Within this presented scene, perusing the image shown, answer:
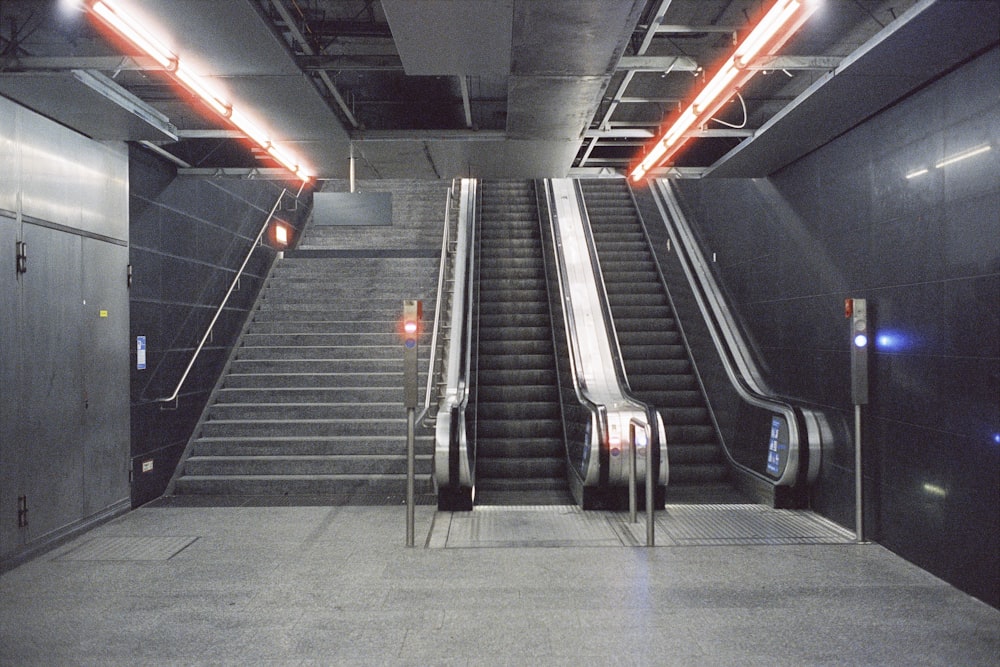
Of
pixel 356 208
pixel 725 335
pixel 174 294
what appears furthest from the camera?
pixel 725 335

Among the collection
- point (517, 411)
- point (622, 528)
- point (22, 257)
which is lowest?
point (622, 528)

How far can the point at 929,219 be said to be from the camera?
15.3 ft

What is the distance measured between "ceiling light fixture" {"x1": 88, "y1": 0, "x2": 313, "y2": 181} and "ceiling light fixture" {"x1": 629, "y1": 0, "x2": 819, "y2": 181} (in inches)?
132

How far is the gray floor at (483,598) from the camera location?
3541 mm

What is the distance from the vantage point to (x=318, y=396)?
8195 millimetres

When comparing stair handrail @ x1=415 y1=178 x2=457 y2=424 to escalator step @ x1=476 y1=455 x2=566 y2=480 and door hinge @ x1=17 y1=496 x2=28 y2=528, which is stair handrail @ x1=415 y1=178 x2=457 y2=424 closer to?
escalator step @ x1=476 y1=455 x2=566 y2=480

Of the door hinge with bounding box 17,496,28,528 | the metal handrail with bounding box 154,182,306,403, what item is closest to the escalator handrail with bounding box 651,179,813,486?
the metal handrail with bounding box 154,182,306,403

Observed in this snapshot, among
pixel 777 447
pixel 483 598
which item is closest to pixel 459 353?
pixel 777 447

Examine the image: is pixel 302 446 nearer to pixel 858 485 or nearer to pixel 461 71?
pixel 461 71

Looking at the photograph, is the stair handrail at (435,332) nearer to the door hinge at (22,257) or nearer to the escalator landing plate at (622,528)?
the escalator landing plate at (622,528)

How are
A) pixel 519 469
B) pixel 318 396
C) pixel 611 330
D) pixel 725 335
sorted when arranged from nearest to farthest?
pixel 519 469 < pixel 725 335 < pixel 611 330 < pixel 318 396

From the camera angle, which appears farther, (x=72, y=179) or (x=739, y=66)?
(x=72, y=179)

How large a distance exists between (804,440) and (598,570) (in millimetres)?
2572

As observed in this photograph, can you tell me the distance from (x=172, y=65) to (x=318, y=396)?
474 cm
